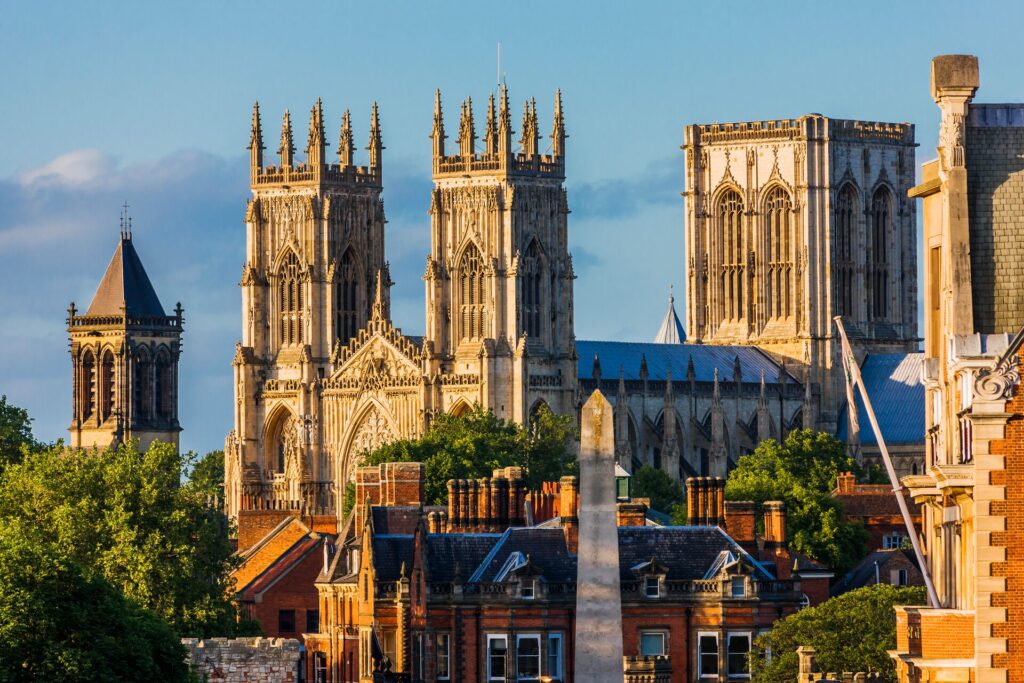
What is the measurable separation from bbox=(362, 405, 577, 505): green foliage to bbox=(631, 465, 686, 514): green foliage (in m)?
3.08

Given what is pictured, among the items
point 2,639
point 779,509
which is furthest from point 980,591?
point 779,509

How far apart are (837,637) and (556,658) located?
660 centimetres

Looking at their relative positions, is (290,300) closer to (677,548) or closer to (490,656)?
(677,548)

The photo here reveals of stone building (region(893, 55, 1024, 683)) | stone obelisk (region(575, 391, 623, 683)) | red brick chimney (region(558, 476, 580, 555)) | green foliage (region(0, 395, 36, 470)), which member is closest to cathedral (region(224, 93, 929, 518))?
green foliage (region(0, 395, 36, 470))

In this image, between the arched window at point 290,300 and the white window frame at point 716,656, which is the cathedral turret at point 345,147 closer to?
the arched window at point 290,300

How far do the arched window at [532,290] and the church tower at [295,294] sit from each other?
1164cm

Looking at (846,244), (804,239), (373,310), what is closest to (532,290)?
(373,310)

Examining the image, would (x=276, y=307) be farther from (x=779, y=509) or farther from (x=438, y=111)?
(x=779, y=509)

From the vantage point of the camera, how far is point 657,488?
148m

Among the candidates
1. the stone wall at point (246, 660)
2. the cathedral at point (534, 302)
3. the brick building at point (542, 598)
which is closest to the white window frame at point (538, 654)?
the brick building at point (542, 598)

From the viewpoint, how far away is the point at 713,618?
75062mm

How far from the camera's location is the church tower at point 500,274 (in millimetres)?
161125

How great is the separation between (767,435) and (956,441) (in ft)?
447

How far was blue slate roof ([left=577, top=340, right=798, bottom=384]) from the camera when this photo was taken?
172 meters
